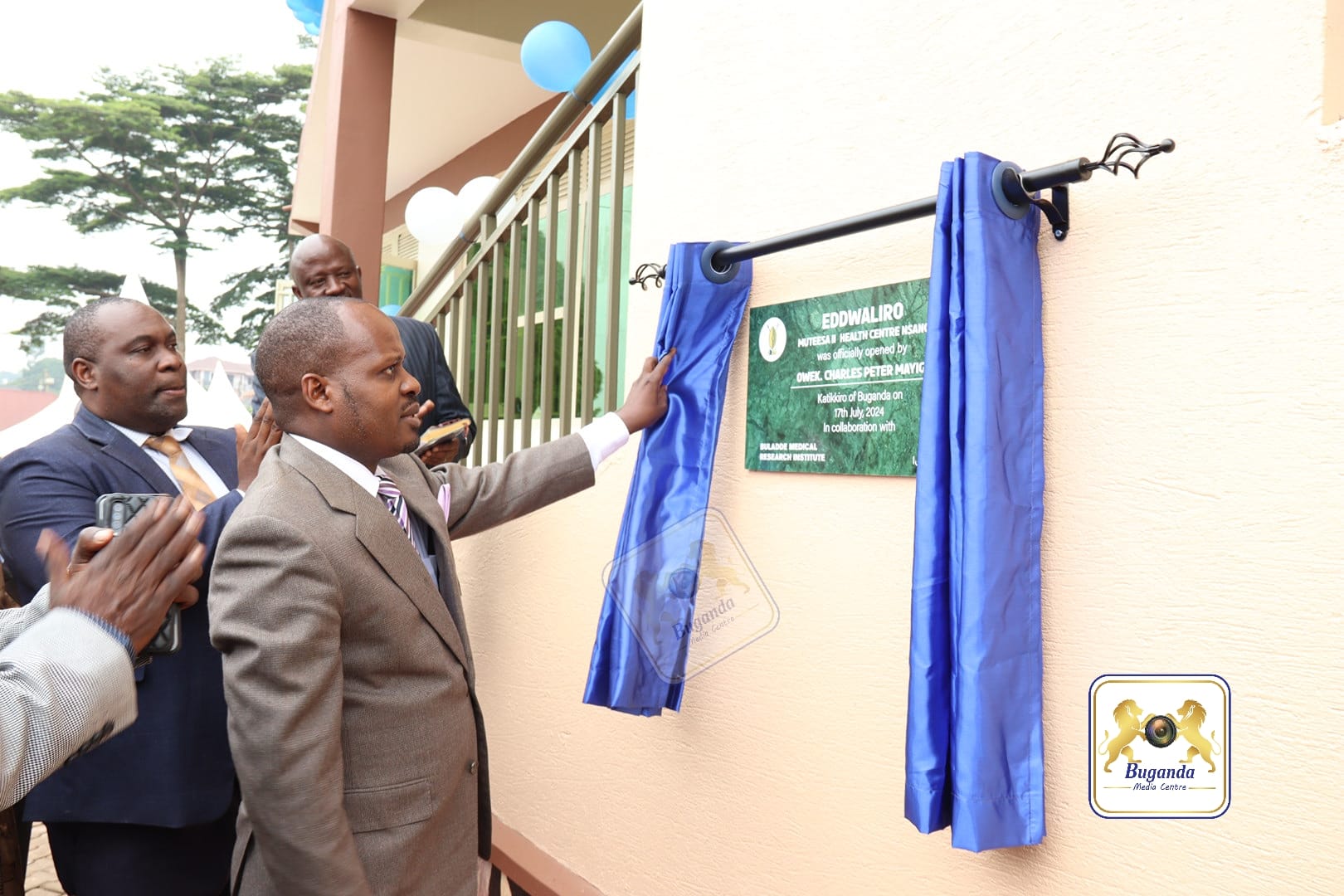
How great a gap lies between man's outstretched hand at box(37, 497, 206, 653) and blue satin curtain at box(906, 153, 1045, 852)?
42.5 inches

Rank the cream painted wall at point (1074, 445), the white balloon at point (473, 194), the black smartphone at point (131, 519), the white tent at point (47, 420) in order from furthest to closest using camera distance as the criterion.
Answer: the white tent at point (47, 420) < the white balloon at point (473, 194) < the cream painted wall at point (1074, 445) < the black smartphone at point (131, 519)

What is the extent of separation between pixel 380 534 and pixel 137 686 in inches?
31.4

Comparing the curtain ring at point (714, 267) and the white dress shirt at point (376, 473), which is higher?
the curtain ring at point (714, 267)

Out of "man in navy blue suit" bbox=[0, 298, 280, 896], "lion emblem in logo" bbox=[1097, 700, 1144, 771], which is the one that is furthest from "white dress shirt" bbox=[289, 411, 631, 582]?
"lion emblem in logo" bbox=[1097, 700, 1144, 771]

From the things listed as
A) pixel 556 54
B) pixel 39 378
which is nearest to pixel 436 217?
pixel 556 54

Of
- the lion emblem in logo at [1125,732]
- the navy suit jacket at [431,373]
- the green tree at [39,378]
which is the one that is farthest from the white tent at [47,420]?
the green tree at [39,378]

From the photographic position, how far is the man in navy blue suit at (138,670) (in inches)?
86.2

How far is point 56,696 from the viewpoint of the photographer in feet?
3.60

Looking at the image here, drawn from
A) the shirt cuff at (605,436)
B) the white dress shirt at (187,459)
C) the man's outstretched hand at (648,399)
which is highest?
the man's outstretched hand at (648,399)

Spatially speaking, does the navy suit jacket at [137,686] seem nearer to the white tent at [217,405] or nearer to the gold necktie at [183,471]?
the gold necktie at [183,471]

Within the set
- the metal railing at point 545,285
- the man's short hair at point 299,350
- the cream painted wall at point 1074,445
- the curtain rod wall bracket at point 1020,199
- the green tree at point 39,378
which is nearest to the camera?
the cream painted wall at point 1074,445

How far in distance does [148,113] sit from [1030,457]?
26.8 metres

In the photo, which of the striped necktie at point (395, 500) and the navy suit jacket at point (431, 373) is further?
the navy suit jacket at point (431, 373)

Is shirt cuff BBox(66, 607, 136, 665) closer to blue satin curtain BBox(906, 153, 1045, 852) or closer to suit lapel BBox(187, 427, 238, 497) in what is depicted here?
blue satin curtain BBox(906, 153, 1045, 852)
